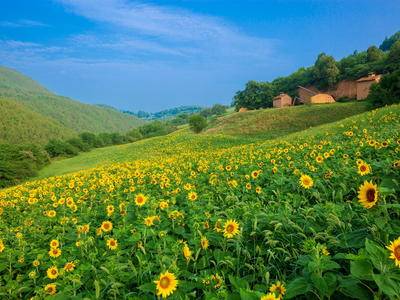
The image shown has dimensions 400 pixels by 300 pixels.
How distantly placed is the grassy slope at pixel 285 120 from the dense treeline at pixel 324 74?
18.2 metres

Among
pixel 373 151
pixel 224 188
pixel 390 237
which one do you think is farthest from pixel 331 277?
pixel 373 151

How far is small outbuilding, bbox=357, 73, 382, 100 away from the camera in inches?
2483

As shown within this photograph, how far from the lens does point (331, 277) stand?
2.22 meters

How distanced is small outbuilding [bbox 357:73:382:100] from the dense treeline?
4165 mm

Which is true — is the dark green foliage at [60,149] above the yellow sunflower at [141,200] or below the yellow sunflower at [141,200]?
below

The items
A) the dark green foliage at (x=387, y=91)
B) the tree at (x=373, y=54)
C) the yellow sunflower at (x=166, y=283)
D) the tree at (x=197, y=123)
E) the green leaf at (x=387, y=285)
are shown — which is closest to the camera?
the green leaf at (x=387, y=285)

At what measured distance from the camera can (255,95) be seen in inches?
3469

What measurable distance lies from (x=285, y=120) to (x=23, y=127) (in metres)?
102

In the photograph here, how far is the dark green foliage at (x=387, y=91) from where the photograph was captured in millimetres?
37250

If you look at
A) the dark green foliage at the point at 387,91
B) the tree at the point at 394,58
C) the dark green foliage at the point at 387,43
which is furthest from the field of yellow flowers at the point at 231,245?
the dark green foliage at the point at 387,43

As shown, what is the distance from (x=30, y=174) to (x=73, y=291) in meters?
43.5

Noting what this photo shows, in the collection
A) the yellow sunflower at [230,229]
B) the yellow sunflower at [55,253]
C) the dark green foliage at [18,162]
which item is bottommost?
the dark green foliage at [18,162]

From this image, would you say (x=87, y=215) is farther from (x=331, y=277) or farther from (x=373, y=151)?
(x=373, y=151)

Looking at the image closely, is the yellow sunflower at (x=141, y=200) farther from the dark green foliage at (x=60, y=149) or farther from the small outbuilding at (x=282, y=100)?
the small outbuilding at (x=282, y=100)
